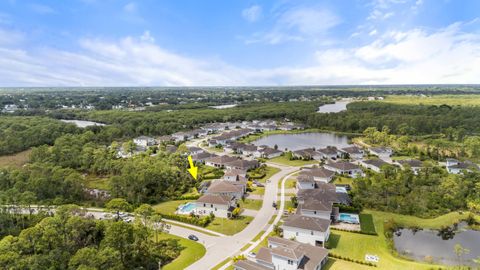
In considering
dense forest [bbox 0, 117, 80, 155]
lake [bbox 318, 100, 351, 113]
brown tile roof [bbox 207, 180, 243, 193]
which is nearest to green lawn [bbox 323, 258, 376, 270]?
brown tile roof [bbox 207, 180, 243, 193]

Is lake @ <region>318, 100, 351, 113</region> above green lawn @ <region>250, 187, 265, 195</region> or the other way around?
above

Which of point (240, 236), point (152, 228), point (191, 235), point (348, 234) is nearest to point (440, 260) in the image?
point (348, 234)

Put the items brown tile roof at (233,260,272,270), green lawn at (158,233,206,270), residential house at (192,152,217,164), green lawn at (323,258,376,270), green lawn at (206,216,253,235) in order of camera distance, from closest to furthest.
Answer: brown tile roof at (233,260,272,270)
green lawn at (323,258,376,270)
green lawn at (158,233,206,270)
green lawn at (206,216,253,235)
residential house at (192,152,217,164)

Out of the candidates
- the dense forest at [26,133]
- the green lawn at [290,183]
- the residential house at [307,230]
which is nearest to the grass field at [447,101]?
the green lawn at [290,183]

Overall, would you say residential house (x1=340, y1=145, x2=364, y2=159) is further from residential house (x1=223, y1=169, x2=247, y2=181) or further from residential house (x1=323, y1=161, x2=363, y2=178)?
residential house (x1=223, y1=169, x2=247, y2=181)

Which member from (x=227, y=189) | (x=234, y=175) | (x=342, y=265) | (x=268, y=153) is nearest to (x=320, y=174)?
(x=234, y=175)

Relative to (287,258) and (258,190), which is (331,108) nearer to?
(258,190)
